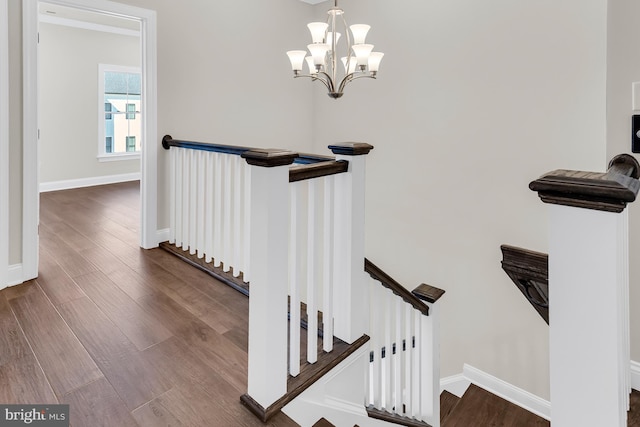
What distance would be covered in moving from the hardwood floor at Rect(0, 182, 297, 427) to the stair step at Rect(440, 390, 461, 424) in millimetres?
2123

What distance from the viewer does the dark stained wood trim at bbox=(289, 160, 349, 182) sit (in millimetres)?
1557

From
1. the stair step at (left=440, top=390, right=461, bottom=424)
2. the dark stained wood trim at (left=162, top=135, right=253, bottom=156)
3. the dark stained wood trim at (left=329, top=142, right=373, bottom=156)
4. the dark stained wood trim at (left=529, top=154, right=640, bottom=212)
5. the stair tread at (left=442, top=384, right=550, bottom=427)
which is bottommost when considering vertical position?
the stair step at (left=440, top=390, right=461, bottom=424)

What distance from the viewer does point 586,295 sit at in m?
0.75

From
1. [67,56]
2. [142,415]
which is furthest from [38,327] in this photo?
[67,56]

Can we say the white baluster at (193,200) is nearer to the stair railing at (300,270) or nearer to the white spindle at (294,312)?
the stair railing at (300,270)

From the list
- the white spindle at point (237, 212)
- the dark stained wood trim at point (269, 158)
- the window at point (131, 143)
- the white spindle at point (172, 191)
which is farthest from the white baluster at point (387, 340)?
the window at point (131, 143)

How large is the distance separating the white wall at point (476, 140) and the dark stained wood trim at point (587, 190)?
2.56 m

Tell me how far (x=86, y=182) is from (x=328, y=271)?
19.4 ft

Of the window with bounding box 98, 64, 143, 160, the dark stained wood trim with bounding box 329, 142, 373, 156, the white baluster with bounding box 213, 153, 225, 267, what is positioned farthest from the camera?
the window with bounding box 98, 64, 143, 160

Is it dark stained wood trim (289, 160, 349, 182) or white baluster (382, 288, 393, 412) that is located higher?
dark stained wood trim (289, 160, 349, 182)

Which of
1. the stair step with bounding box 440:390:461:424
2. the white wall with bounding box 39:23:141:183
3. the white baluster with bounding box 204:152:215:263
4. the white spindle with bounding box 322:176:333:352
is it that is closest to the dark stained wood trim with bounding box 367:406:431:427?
the white spindle with bounding box 322:176:333:352

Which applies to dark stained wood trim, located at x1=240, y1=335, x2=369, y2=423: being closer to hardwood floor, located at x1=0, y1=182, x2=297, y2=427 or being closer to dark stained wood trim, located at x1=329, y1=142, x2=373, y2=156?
hardwood floor, located at x1=0, y1=182, x2=297, y2=427

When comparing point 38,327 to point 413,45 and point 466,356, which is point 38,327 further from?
point 413,45

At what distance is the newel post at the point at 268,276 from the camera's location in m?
1.44
